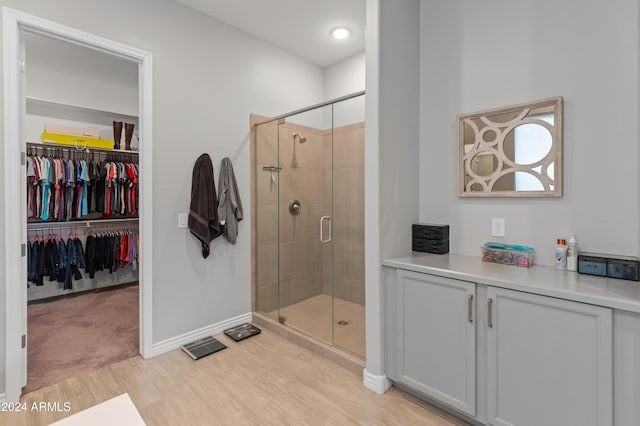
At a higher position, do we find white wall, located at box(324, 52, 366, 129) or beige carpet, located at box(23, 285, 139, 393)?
white wall, located at box(324, 52, 366, 129)

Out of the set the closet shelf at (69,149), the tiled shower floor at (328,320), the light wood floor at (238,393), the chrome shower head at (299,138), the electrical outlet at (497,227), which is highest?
the closet shelf at (69,149)

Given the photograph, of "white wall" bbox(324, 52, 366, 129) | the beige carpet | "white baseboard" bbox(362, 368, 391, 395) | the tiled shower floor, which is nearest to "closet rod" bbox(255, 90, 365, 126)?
"white wall" bbox(324, 52, 366, 129)

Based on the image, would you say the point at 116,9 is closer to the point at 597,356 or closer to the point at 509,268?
the point at 509,268

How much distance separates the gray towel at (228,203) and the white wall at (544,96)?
176 centimetres

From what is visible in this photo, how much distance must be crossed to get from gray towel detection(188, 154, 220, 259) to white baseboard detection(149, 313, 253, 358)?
2.29 feet

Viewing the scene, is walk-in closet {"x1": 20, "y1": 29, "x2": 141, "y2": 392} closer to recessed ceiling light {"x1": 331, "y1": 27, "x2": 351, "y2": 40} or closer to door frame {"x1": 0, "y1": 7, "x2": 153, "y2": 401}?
door frame {"x1": 0, "y1": 7, "x2": 153, "y2": 401}

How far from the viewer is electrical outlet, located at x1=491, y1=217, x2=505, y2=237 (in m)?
2.07

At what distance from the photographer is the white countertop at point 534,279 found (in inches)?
52.9

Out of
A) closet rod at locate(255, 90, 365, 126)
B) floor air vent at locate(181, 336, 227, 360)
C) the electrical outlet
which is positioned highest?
closet rod at locate(255, 90, 365, 126)

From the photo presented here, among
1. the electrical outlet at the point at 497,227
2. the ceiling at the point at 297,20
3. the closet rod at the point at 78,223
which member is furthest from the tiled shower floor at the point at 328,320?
the closet rod at the point at 78,223

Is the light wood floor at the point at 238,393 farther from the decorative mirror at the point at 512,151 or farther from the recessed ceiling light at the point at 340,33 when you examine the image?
the recessed ceiling light at the point at 340,33

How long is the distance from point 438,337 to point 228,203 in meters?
2.15

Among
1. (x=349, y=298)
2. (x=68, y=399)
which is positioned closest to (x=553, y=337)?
(x=349, y=298)

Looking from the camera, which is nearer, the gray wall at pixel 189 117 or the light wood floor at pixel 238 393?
the light wood floor at pixel 238 393
